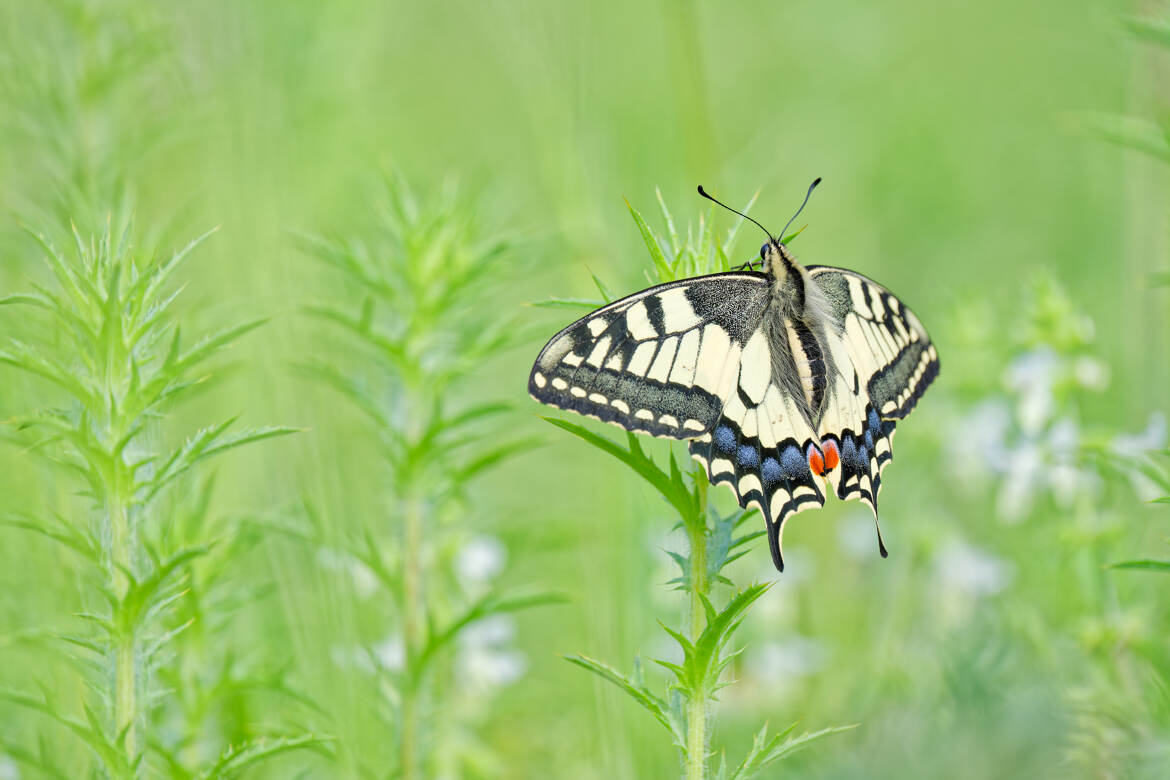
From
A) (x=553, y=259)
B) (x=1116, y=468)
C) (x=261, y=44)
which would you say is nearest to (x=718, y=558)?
(x=1116, y=468)

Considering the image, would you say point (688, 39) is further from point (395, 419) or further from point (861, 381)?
point (395, 419)

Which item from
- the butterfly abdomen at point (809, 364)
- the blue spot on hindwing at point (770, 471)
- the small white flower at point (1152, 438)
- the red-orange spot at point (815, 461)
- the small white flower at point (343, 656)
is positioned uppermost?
the butterfly abdomen at point (809, 364)

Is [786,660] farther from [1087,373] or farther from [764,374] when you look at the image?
[764,374]

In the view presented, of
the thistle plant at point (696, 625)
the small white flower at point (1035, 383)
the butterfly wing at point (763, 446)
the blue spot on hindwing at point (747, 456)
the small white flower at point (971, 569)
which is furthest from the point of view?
the small white flower at point (971, 569)

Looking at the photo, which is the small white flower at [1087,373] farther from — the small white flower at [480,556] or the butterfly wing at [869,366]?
the small white flower at [480,556]

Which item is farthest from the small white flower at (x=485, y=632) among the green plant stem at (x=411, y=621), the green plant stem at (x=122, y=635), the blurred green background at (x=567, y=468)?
the green plant stem at (x=122, y=635)

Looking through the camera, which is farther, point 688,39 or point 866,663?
point 688,39

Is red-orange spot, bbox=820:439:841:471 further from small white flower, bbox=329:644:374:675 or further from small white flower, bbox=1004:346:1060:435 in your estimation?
small white flower, bbox=329:644:374:675

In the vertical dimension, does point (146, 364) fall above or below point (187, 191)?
below
